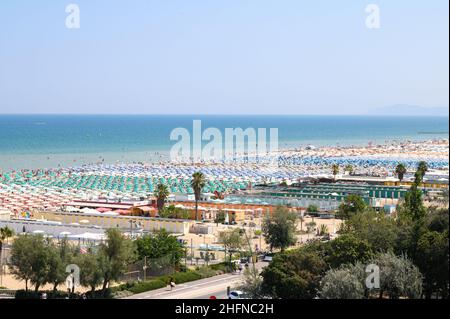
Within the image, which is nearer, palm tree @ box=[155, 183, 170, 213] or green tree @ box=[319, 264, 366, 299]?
green tree @ box=[319, 264, 366, 299]

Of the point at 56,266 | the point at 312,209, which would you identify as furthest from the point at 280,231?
the point at 312,209

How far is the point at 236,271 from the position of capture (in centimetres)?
2642

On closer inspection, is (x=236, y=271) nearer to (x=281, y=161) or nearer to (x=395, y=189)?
(x=395, y=189)

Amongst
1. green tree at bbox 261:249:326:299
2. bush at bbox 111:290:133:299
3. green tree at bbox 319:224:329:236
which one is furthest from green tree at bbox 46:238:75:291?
green tree at bbox 319:224:329:236

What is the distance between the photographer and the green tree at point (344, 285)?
681 inches

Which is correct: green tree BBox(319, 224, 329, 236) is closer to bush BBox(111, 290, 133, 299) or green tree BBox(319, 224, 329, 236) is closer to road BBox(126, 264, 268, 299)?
road BBox(126, 264, 268, 299)

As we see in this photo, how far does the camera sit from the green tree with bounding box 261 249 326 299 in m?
19.6

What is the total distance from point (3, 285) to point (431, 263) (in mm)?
13832

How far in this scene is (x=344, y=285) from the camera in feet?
57.1

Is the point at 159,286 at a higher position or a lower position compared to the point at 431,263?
lower

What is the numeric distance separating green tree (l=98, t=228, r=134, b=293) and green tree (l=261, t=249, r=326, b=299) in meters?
4.70

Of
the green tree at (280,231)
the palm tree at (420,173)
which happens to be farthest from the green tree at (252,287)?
the palm tree at (420,173)

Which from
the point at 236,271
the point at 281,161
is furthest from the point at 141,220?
the point at 281,161

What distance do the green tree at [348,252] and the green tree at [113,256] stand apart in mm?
6325
